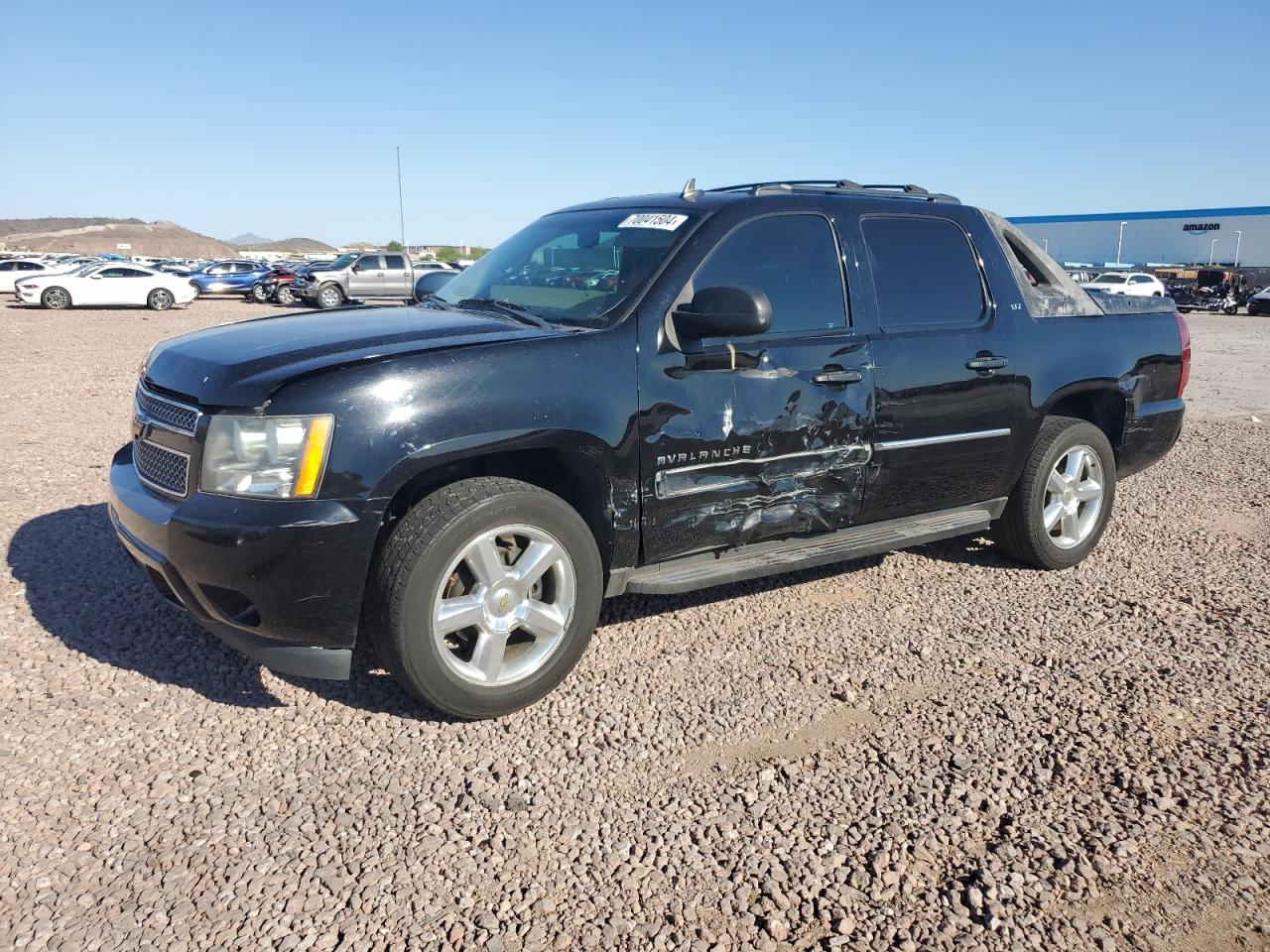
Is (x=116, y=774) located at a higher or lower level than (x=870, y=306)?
lower

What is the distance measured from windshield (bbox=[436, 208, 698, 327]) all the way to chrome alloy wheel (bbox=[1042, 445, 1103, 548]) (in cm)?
255

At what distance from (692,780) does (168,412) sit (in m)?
2.22

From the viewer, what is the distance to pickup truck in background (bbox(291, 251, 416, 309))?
27.7m

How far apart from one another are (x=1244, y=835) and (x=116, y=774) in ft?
11.3

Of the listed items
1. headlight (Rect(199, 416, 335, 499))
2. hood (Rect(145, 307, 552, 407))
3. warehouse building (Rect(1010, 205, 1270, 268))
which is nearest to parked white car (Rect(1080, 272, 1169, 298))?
warehouse building (Rect(1010, 205, 1270, 268))

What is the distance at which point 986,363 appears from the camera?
4.51 metres

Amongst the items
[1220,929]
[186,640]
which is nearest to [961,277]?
[1220,929]

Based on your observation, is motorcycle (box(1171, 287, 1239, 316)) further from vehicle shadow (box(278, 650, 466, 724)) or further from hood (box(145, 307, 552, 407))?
vehicle shadow (box(278, 650, 466, 724))

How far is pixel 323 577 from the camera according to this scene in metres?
3.01

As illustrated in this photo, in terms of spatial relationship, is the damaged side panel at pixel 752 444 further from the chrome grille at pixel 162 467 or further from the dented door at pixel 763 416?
the chrome grille at pixel 162 467

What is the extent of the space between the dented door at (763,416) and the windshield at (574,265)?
22 cm

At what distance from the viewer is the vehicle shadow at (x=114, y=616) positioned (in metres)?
3.66

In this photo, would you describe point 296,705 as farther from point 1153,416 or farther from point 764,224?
point 1153,416

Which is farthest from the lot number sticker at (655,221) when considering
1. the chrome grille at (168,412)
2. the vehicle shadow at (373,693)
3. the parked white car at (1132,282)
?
the parked white car at (1132,282)
